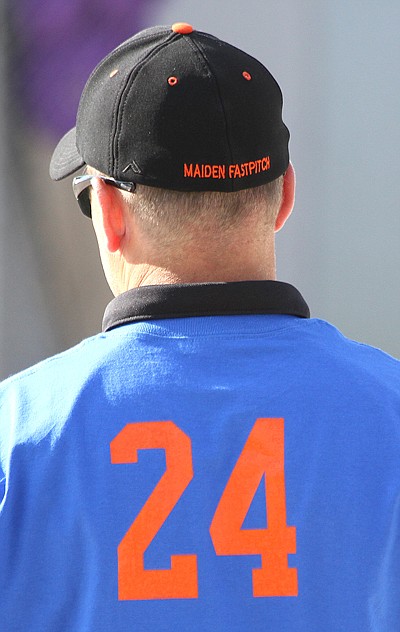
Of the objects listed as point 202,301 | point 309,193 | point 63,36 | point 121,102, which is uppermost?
point 63,36

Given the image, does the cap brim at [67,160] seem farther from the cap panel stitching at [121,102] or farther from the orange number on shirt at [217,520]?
the orange number on shirt at [217,520]

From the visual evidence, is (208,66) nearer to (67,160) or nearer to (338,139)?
(67,160)

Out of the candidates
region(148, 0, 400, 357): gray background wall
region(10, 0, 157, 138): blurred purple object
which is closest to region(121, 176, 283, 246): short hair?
region(148, 0, 400, 357): gray background wall

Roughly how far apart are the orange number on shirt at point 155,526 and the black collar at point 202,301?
0.14 metres

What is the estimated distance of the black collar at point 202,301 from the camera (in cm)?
106

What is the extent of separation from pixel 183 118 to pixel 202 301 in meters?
0.21

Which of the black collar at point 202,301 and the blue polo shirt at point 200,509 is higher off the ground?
the black collar at point 202,301

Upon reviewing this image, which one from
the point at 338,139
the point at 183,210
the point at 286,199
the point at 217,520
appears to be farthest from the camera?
the point at 338,139

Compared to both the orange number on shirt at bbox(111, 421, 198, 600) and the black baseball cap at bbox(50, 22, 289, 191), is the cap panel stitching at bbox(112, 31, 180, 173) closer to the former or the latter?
the black baseball cap at bbox(50, 22, 289, 191)

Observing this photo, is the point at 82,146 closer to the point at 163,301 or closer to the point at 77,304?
the point at 163,301

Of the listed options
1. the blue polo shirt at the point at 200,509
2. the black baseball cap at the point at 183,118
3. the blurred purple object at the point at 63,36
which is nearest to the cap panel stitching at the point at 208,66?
the black baseball cap at the point at 183,118

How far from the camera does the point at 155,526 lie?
3.27 feet

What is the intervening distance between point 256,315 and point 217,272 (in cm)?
7

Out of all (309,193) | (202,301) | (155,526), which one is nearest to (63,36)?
(309,193)
